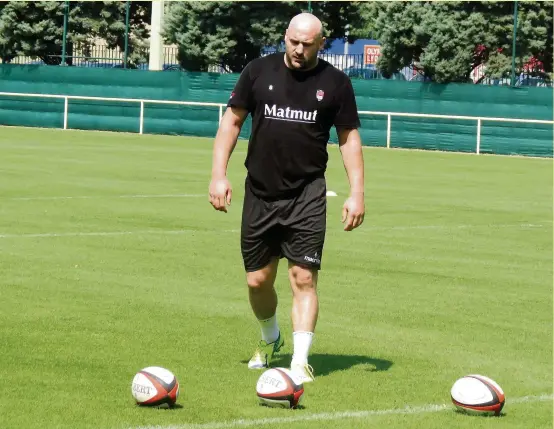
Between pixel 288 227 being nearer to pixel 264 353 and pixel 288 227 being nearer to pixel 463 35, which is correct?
pixel 264 353

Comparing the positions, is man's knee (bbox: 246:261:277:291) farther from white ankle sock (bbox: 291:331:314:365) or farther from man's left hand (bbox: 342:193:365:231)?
man's left hand (bbox: 342:193:365:231)

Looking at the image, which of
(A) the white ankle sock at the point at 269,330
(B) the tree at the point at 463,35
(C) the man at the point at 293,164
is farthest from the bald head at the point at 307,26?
(B) the tree at the point at 463,35

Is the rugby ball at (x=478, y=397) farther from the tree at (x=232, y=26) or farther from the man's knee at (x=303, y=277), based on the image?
the tree at (x=232, y=26)

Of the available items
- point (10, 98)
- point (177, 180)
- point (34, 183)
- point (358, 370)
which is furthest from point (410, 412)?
point (10, 98)

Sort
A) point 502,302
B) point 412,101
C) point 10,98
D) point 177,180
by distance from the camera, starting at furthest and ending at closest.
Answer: point 10,98
point 412,101
point 177,180
point 502,302

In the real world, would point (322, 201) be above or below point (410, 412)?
above

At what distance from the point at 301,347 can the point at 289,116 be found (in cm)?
147

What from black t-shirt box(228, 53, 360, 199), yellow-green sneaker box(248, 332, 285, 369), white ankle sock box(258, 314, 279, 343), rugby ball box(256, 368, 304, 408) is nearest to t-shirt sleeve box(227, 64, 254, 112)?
black t-shirt box(228, 53, 360, 199)

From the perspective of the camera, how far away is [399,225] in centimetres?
1862

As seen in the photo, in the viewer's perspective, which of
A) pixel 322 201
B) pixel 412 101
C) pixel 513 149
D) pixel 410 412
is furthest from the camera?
pixel 412 101

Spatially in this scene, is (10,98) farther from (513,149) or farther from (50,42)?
(513,149)

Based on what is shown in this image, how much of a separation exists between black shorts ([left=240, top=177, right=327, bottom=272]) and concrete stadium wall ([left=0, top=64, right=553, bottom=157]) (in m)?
31.1

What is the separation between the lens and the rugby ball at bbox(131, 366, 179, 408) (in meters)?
7.32

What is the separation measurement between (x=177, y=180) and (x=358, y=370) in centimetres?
1702
